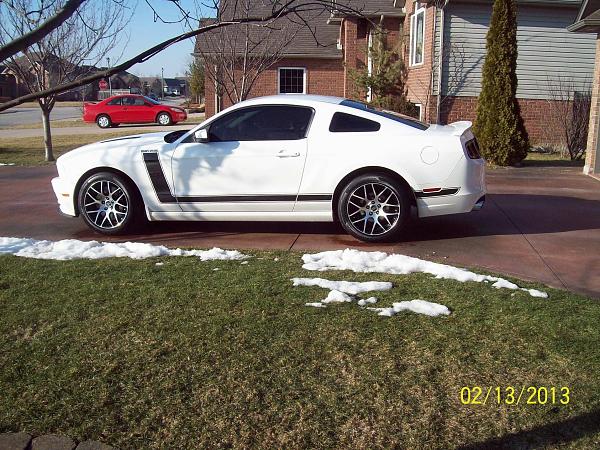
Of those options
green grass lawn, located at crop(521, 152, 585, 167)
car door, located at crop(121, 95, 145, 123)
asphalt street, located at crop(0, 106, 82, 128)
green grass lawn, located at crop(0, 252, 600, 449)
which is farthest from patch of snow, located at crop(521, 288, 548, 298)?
asphalt street, located at crop(0, 106, 82, 128)

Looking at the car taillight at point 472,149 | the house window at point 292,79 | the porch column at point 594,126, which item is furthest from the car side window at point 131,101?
the car taillight at point 472,149

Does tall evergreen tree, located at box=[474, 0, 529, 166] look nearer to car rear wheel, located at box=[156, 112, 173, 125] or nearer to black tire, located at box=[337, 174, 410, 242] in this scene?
black tire, located at box=[337, 174, 410, 242]

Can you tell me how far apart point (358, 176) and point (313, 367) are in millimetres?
3504

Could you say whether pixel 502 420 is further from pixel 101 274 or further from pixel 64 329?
pixel 101 274

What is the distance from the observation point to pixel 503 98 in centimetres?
1356

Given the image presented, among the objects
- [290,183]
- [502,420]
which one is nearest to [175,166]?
[290,183]

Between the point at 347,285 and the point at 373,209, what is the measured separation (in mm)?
1904

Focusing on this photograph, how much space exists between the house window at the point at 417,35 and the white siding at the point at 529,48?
1.67 metres

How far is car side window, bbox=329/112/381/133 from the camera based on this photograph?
7.08 meters

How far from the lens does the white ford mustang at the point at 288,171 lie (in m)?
6.94

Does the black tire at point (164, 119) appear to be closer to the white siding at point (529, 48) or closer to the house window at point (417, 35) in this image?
the house window at point (417, 35)

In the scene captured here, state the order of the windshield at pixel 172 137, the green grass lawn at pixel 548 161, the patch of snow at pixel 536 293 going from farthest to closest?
the green grass lawn at pixel 548 161 < the windshield at pixel 172 137 < the patch of snow at pixel 536 293

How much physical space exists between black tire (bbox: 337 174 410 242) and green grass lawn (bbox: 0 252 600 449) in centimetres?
164

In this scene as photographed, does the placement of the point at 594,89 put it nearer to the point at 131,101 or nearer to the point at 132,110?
the point at 132,110
